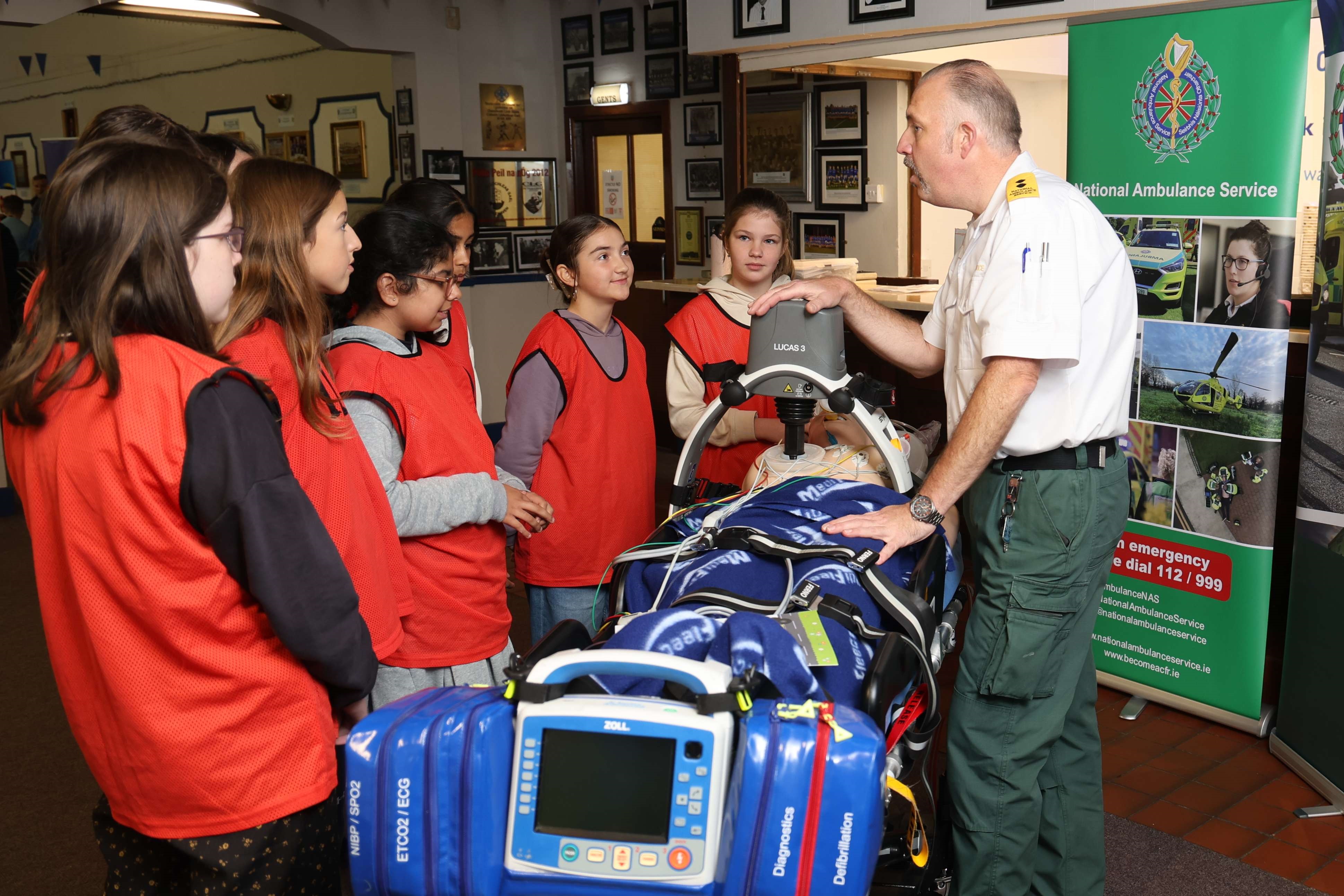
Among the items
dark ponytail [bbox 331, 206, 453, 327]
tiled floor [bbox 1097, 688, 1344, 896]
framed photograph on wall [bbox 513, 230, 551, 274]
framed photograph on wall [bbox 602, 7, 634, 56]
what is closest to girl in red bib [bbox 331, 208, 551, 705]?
dark ponytail [bbox 331, 206, 453, 327]

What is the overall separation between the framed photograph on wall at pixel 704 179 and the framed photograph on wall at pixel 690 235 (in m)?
0.09

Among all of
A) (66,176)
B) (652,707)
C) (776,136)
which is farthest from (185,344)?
(776,136)


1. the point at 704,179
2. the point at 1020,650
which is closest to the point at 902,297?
the point at 704,179

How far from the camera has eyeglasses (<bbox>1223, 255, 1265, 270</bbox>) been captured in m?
2.92

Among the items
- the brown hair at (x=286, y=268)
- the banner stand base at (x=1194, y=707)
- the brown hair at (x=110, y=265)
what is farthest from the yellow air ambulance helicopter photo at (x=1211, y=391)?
the brown hair at (x=110, y=265)

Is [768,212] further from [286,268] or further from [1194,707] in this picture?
[1194,707]

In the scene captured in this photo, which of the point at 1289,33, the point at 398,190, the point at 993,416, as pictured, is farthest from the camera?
the point at 1289,33

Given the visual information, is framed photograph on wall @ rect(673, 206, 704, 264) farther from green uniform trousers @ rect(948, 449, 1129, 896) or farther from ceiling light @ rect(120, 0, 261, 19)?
green uniform trousers @ rect(948, 449, 1129, 896)

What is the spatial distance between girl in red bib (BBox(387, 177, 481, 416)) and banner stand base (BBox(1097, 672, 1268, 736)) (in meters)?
2.01

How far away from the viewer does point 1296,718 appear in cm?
294

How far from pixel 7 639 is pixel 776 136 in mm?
5311

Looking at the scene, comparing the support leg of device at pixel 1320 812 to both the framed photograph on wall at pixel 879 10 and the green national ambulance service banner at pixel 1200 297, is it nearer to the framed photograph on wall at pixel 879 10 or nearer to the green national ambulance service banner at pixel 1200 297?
the green national ambulance service banner at pixel 1200 297

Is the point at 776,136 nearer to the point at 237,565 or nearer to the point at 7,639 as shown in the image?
the point at 7,639

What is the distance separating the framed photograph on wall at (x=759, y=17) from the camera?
178 inches
